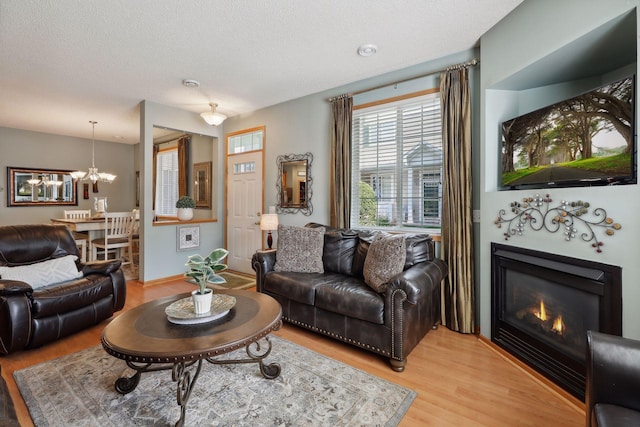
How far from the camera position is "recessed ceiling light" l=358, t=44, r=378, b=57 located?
2.75 metres

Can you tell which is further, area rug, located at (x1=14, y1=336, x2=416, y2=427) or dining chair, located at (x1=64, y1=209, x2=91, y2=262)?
dining chair, located at (x1=64, y1=209, x2=91, y2=262)

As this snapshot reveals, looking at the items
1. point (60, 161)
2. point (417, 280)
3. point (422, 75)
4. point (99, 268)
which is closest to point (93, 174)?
point (60, 161)

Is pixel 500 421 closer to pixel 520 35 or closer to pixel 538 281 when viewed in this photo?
pixel 538 281

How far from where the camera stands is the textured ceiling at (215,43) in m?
2.22

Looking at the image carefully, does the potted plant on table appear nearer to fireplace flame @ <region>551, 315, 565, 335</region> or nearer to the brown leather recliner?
the brown leather recliner

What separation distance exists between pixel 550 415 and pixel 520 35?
262 cm

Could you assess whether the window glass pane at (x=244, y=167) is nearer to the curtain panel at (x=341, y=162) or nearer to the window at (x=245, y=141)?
the window at (x=245, y=141)

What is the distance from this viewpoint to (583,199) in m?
1.81

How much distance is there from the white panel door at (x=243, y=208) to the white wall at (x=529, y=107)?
320 centimetres

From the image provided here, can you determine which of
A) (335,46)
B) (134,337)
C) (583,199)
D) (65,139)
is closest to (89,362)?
(134,337)

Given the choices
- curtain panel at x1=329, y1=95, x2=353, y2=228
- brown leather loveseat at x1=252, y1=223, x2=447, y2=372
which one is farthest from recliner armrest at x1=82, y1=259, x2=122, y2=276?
curtain panel at x1=329, y1=95, x2=353, y2=228

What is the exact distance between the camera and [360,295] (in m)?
2.31

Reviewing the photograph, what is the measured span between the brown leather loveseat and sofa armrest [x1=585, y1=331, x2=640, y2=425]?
3.25ft

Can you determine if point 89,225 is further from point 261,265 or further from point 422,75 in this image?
point 422,75
